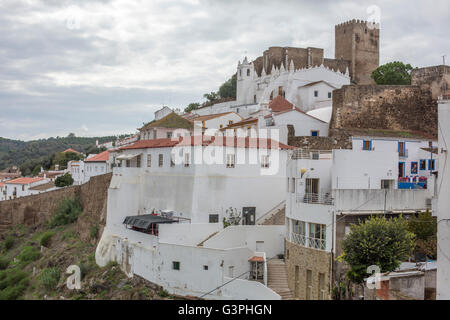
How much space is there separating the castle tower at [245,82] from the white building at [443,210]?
49785 mm

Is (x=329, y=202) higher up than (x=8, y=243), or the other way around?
(x=329, y=202)

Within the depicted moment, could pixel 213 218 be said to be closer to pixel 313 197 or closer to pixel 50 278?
pixel 313 197

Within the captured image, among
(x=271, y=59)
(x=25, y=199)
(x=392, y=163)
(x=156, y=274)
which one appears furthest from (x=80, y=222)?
(x=271, y=59)

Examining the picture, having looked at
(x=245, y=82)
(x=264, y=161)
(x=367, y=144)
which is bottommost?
(x=264, y=161)

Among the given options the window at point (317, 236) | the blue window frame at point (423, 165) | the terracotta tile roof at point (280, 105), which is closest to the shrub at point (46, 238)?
the terracotta tile roof at point (280, 105)

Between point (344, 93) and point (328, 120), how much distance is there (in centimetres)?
353

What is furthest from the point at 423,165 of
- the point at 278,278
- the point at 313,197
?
the point at 278,278

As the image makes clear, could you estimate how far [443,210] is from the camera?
14.2 metres

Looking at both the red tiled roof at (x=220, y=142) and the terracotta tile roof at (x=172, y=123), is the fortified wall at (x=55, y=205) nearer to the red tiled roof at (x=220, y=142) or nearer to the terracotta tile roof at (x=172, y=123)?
the terracotta tile roof at (x=172, y=123)

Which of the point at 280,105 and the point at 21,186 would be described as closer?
the point at 280,105

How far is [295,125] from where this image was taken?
3988 cm

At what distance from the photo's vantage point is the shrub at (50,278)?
1390 inches

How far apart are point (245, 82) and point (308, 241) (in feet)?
149
